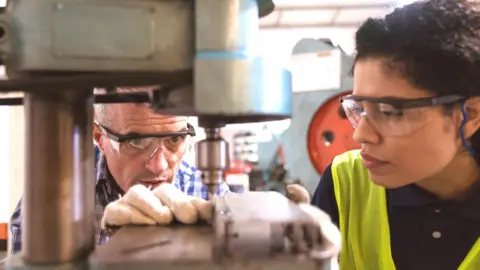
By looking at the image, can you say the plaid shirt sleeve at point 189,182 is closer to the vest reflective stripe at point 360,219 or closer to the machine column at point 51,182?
the vest reflective stripe at point 360,219

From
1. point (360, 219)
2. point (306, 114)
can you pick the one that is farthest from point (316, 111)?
point (360, 219)

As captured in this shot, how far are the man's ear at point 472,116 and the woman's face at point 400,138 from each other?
0.03m

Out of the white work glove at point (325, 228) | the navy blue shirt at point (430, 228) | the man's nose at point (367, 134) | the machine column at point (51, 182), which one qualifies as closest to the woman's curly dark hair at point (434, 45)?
the man's nose at point (367, 134)

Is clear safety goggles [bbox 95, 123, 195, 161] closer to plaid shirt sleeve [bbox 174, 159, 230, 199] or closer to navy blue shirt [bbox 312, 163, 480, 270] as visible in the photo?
plaid shirt sleeve [bbox 174, 159, 230, 199]

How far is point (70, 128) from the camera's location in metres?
0.49

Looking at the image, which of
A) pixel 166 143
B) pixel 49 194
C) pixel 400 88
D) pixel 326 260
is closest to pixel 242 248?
pixel 326 260

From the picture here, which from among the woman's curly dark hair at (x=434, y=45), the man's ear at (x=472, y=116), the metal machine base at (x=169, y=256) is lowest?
the metal machine base at (x=169, y=256)

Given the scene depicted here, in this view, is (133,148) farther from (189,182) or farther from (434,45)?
(434,45)

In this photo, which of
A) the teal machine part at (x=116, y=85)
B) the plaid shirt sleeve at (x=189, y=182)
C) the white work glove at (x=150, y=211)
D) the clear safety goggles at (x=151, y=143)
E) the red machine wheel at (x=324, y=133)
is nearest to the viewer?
the teal machine part at (x=116, y=85)

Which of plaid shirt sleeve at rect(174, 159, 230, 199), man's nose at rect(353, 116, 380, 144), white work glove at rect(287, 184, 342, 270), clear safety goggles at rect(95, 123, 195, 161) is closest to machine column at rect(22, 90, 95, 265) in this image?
white work glove at rect(287, 184, 342, 270)

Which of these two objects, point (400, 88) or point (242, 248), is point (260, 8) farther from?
point (400, 88)

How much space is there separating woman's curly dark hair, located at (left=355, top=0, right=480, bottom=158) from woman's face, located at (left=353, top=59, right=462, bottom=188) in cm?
2

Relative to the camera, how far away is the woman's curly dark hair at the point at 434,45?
3.23ft

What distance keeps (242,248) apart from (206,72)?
185mm
